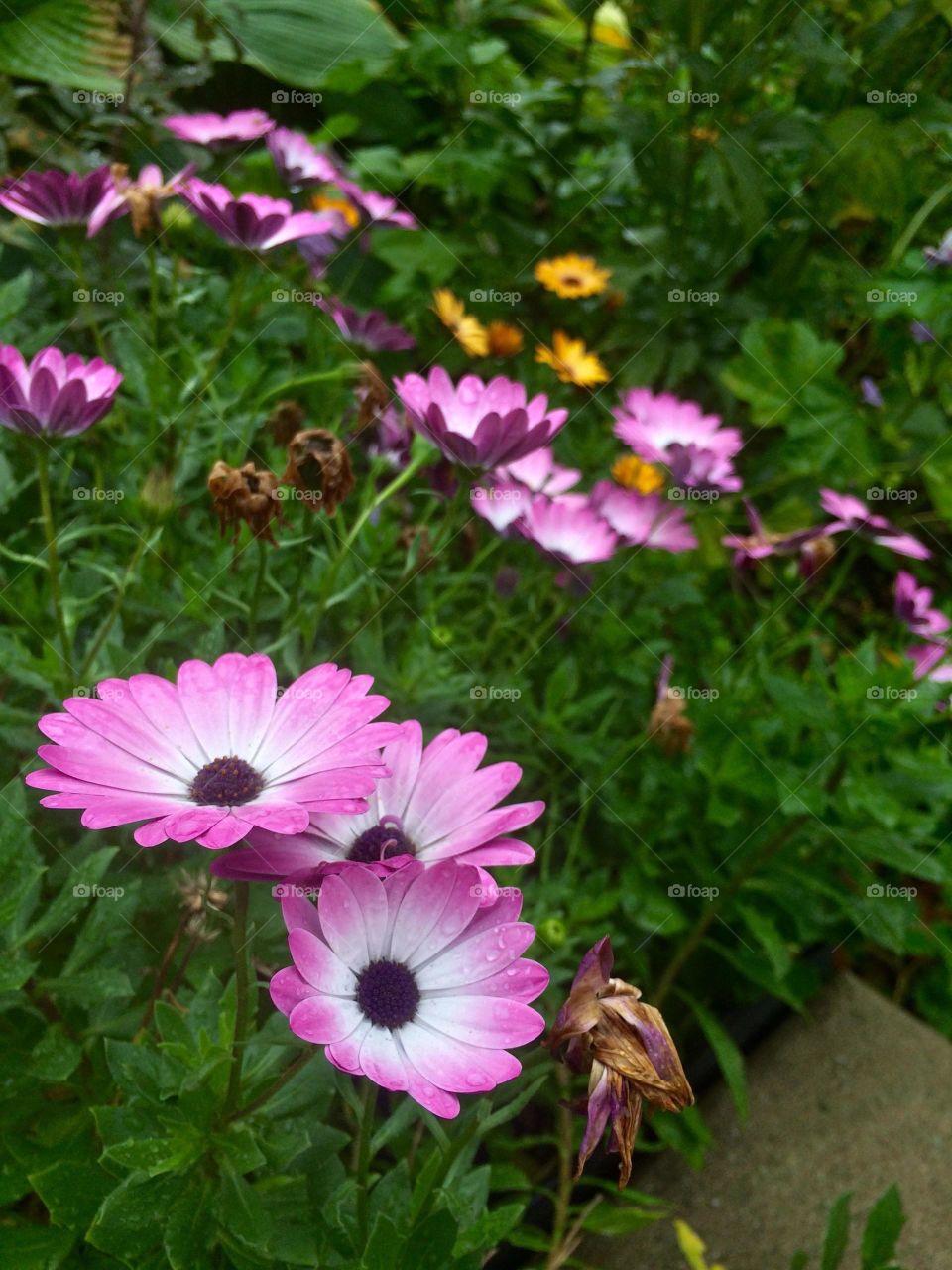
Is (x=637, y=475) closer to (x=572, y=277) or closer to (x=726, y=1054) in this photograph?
(x=572, y=277)

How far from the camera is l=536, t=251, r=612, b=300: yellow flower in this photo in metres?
1.43

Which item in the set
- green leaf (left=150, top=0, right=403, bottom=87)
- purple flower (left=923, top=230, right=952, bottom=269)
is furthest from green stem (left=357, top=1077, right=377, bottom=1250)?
green leaf (left=150, top=0, right=403, bottom=87)

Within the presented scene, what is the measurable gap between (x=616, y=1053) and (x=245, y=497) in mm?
423

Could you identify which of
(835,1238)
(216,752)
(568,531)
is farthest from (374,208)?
(835,1238)

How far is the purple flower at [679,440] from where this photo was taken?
1.16 metres

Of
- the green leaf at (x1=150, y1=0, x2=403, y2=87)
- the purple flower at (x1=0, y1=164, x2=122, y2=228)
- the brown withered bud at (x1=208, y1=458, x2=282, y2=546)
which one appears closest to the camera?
the brown withered bud at (x1=208, y1=458, x2=282, y2=546)

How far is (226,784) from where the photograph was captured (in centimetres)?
49

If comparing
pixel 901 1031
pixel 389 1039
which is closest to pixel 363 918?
pixel 389 1039

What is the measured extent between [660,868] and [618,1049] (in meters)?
0.76

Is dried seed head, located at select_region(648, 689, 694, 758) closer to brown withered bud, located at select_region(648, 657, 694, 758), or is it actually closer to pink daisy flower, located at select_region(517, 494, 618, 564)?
brown withered bud, located at select_region(648, 657, 694, 758)

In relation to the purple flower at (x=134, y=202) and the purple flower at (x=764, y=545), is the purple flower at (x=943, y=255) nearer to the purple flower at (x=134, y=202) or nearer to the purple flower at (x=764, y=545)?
the purple flower at (x=764, y=545)

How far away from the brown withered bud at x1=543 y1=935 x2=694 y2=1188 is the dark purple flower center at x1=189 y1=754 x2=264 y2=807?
6.9 inches

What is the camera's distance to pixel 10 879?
27.4 inches

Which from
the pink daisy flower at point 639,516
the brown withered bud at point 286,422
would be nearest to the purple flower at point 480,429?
the brown withered bud at point 286,422
